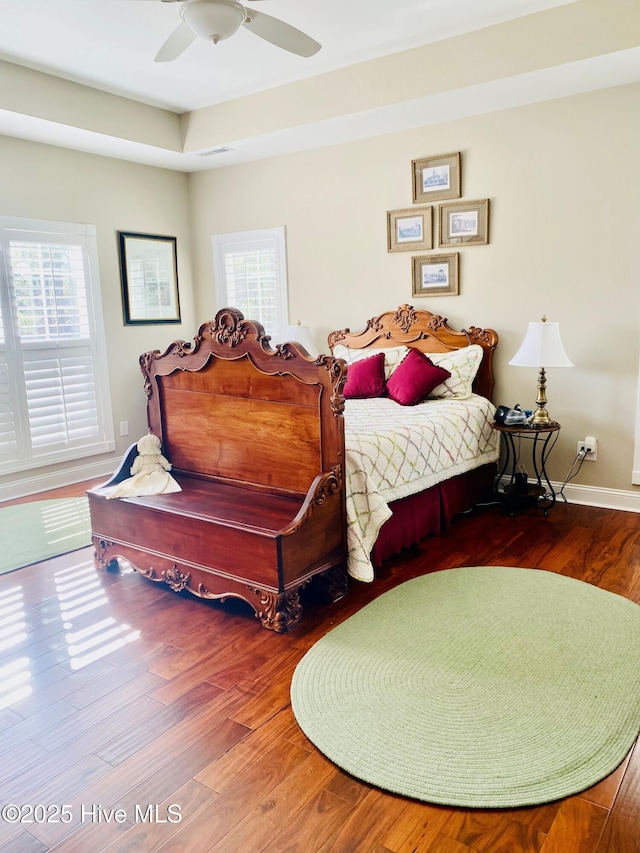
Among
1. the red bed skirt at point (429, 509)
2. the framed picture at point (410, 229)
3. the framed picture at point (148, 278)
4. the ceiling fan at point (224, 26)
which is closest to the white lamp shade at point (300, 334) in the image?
the framed picture at point (410, 229)

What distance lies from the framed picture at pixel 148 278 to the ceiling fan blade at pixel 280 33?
276cm

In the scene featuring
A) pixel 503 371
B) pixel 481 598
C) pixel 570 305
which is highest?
pixel 570 305

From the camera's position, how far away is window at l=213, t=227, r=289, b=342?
5.48 meters

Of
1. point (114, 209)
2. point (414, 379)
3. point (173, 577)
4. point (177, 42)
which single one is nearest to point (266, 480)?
point (173, 577)

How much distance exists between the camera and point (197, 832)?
1569 millimetres

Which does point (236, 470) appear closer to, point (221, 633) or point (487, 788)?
point (221, 633)

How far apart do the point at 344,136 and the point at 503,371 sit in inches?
85.2

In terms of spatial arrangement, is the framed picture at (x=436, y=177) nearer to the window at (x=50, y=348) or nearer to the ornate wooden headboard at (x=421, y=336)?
the ornate wooden headboard at (x=421, y=336)

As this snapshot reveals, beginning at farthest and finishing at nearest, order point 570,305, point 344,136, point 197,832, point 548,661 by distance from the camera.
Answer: point 344,136, point 570,305, point 548,661, point 197,832

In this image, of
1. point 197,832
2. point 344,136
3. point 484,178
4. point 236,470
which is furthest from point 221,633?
point 344,136

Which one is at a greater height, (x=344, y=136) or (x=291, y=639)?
(x=344, y=136)

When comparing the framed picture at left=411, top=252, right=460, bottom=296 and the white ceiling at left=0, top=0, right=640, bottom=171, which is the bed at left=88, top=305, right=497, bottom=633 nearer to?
the framed picture at left=411, top=252, right=460, bottom=296

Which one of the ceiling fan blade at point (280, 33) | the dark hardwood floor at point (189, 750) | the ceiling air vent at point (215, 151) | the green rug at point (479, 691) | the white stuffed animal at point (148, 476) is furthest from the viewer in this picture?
the ceiling air vent at point (215, 151)

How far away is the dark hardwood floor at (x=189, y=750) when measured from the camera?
1557mm
